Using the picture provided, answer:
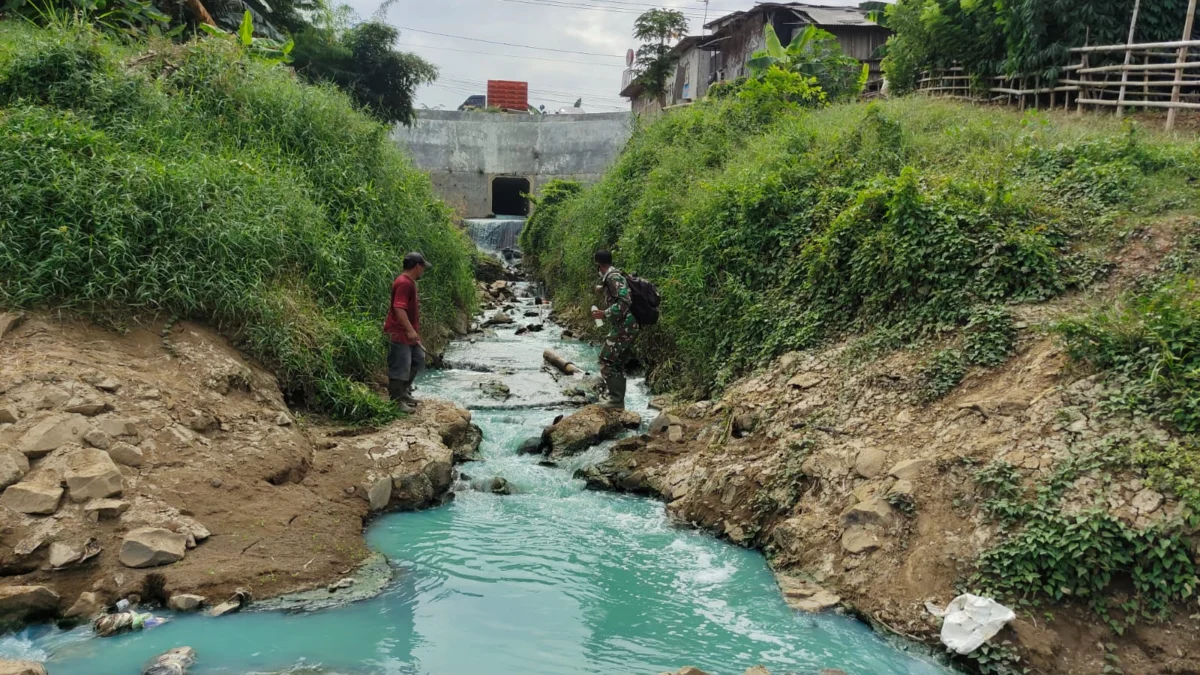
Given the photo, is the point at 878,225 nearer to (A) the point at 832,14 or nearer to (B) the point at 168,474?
(B) the point at 168,474

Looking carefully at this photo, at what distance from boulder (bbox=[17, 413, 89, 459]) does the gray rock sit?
0.11 ft

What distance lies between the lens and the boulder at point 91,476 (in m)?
5.18

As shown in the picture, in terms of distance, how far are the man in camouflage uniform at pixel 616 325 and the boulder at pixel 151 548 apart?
545 cm

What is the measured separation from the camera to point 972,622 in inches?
178

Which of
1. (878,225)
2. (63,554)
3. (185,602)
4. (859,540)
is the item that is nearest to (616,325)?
(878,225)

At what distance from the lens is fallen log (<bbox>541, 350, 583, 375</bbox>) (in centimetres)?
1207

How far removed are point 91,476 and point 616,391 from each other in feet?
19.5

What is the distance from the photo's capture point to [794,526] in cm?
602

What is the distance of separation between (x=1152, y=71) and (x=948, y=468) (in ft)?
34.7

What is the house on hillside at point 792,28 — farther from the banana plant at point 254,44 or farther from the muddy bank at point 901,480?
the muddy bank at point 901,480

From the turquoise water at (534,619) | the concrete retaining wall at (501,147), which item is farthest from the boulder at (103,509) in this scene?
the concrete retaining wall at (501,147)

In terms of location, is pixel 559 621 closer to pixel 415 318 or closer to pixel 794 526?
pixel 794 526

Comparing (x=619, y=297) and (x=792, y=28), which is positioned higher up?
(x=792, y=28)

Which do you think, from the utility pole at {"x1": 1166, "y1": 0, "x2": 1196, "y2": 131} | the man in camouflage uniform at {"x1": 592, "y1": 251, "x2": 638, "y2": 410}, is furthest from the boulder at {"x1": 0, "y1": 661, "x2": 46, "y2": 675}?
the utility pole at {"x1": 1166, "y1": 0, "x2": 1196, "y2": 131}
